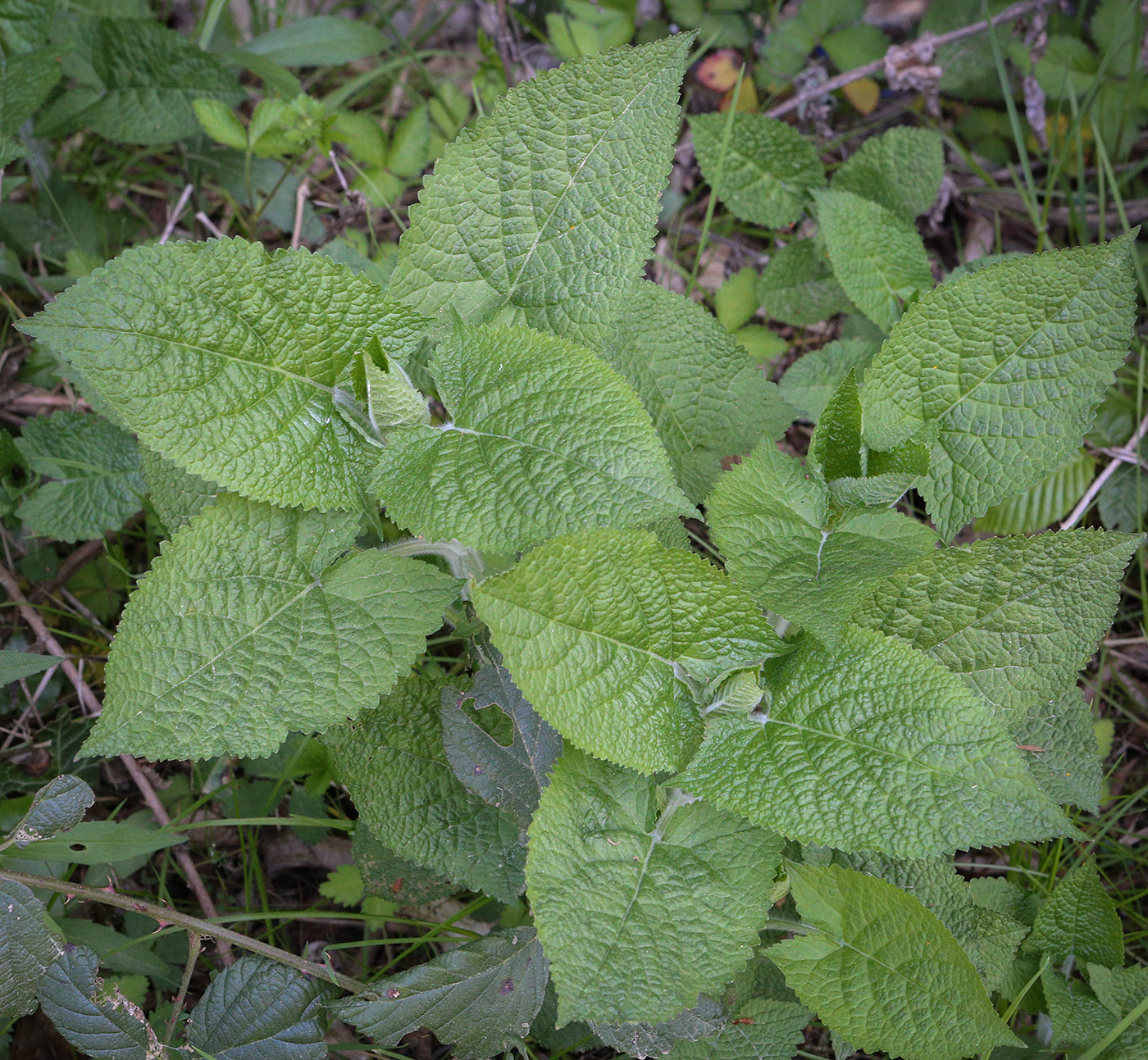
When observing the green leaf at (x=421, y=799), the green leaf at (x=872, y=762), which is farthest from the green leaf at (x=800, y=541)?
the green leaf at (x=421, y=799)

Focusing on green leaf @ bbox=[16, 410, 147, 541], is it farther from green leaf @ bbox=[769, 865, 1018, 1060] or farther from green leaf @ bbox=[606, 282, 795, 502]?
green leaf @ bbox=[769, 865, 1018, 1060]

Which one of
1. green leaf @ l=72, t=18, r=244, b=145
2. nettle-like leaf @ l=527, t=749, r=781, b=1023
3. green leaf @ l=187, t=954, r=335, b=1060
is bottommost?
green leaf @ l=187, t=954, r=335, b=1060

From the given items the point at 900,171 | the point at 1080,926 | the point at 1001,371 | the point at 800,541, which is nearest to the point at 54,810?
the point at 800,541

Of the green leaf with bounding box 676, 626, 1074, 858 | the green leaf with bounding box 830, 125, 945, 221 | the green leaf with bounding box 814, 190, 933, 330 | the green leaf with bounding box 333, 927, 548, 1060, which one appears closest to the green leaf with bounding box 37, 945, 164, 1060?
the green leaf with bounding box 333, 927, 548, 1060

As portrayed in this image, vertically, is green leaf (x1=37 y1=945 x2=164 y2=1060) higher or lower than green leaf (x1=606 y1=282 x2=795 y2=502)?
lower

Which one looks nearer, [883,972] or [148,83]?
[883,972]

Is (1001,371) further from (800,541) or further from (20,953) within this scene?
(20,953)

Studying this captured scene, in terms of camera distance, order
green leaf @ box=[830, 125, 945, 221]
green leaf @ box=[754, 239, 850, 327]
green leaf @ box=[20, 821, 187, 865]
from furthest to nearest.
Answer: green leaf @ box=[754, 239, 850, 327], green leaf @ box=[830, 125, 945, 221], green leaf @ box=[20, 821, 187, 865]

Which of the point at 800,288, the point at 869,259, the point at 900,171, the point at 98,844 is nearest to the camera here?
the point at 98,844
